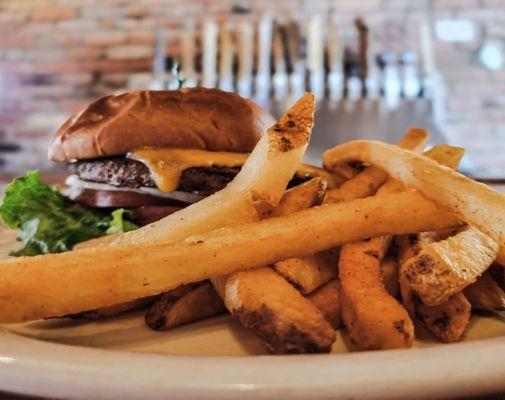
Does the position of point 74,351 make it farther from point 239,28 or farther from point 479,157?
point 479,157

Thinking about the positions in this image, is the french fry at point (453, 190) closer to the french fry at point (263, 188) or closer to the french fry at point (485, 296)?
the french fry at point (485, 296)

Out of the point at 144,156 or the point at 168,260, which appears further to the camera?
the point at 144,156

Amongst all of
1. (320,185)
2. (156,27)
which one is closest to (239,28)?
(156,27)

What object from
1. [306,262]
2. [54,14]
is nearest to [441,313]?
[306,262]

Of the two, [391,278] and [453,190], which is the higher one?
[453,190]

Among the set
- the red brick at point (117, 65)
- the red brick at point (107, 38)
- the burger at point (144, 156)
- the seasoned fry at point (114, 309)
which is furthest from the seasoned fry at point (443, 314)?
the red brick at point (107, 38)

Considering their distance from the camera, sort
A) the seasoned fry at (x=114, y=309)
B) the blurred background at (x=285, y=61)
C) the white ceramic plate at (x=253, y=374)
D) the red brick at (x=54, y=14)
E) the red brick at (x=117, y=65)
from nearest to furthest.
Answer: the white ceramic plate at (x=253, y=374) → the seasoned fry at (x=114, y=309) → the blurred background at (x=285, y=61) → the red brick at (x=117, y=65) → the red brick at (x=54, y=14)

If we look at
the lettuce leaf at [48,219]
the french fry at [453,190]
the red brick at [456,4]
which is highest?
the red brick at [456,4]

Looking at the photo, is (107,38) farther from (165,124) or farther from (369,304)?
(369,304)

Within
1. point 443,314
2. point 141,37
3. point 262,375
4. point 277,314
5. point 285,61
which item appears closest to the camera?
point 262,375
